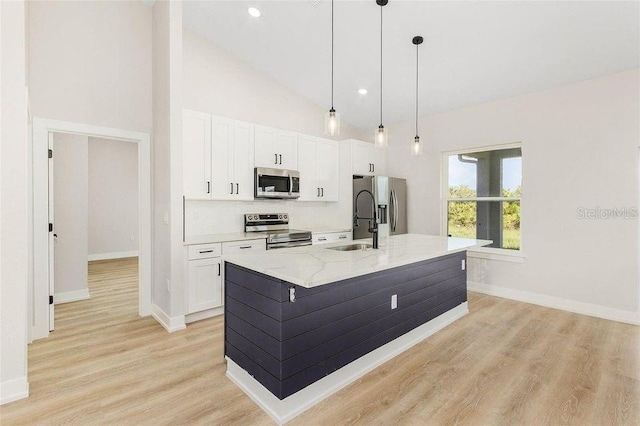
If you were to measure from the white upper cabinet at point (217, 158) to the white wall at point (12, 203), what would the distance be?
162 centimetres

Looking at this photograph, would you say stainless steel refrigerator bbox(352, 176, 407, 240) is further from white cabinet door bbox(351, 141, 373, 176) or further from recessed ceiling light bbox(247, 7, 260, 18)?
recessed ceiling light bbox(247, 7, 260, 18)

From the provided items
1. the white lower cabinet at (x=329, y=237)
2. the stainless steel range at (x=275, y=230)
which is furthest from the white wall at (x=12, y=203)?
the white lower cabinet at (x=329, y=237)

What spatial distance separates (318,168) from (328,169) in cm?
23

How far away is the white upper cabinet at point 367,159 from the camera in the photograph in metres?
5.38

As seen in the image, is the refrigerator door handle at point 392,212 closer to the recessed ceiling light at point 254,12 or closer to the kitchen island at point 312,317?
the kitchen island at point 312,317

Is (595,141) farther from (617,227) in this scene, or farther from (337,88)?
(337,88)

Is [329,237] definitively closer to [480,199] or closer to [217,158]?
[217,158]

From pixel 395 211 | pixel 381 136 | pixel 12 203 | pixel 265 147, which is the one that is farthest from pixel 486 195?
pixel 12 203

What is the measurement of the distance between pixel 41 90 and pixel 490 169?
554 cm

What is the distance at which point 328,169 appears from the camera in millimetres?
5270

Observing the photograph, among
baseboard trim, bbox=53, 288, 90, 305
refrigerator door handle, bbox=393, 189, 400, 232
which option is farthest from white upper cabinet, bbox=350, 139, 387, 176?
baseboard trim, bbox=53, 288, 90, 305

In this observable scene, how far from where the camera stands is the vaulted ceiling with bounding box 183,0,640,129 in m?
3.01

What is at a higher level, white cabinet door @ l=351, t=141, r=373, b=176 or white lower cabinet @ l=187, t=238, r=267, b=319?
white cabinet door @ l=351, t=141, r=373, b=176

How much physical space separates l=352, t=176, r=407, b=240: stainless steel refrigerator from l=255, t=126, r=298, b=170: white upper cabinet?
127 cm
